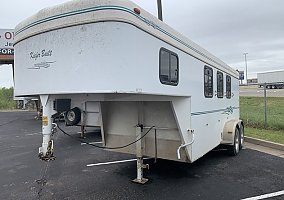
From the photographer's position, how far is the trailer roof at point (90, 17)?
310 cm

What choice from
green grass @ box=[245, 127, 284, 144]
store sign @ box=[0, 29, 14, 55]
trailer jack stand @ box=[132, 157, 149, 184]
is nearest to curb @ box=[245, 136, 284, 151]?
green grass @ box=[245, 127, 284, 144]

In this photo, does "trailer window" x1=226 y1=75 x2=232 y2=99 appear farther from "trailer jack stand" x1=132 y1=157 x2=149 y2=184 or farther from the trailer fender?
"trailer jack stand" x1=132 y1=157 x2=149 y2=184

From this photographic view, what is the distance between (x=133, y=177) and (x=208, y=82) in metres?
2.50

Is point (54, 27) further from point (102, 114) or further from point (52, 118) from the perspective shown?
point (102, 114)

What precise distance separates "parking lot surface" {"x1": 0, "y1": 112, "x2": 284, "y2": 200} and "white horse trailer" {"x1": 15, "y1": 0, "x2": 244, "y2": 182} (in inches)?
22.4

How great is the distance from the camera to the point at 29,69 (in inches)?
148

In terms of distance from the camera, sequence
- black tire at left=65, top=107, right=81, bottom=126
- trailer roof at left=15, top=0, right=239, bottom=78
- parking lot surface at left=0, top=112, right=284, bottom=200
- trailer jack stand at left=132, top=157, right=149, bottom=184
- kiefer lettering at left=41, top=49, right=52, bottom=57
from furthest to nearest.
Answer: trailer jack stand at left=132, top=157, right=149, bottom=184
parking lot surface at left=0, top=112, right=284, bottom=200
black tire at left=65, top=107, right=81, bottom=126
kiefer lettering at left=41, top=49, right=52, bottom=57
trailer roof at left=15, top=0, right=239, bottom=78

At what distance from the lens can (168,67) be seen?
13.6 feet

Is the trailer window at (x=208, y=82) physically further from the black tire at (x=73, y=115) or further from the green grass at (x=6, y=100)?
the green grass at (x=6, y=100)

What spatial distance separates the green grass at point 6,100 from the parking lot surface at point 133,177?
27433 millimetres

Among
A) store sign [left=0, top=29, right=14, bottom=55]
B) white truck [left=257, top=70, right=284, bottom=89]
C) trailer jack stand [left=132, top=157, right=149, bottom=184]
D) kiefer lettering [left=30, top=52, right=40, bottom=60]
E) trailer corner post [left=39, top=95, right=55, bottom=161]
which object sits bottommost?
trailer jack stand [left=132, top=157, right=149, bottom=184]

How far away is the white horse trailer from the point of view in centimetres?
314

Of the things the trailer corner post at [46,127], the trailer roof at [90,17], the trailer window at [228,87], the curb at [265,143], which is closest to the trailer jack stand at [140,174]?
the trailer corner post at [46,127]

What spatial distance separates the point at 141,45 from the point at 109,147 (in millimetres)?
2875
